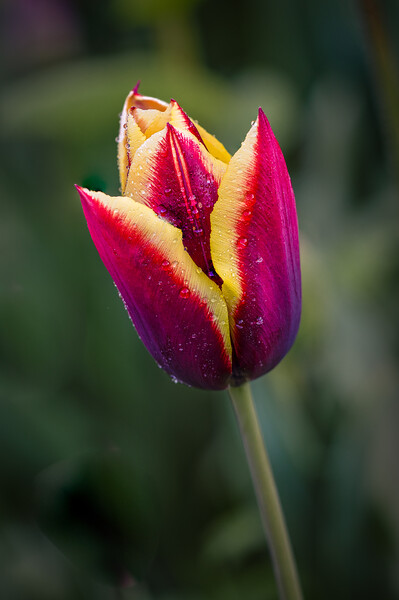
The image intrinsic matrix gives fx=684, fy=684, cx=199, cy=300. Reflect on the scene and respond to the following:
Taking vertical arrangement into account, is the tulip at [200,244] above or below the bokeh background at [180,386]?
above

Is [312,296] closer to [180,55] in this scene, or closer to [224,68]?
[180,55]

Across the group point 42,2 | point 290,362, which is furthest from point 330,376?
point 42,2

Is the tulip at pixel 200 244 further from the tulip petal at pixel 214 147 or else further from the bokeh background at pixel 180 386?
the bokeh background at pixel 180 386

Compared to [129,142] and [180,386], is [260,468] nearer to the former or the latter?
[129,142]

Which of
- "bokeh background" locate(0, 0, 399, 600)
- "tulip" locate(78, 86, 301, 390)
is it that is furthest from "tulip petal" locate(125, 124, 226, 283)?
"bokeh background" locate(0, 0, 399, 600)

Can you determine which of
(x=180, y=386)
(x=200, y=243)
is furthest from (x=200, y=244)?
(x=180, y=386)

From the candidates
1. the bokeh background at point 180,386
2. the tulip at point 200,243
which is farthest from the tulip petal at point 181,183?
the bokeh background at point 180,386

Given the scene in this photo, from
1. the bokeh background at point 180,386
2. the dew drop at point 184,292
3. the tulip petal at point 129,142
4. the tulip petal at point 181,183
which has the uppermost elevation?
the tulip petal at point 129,142
